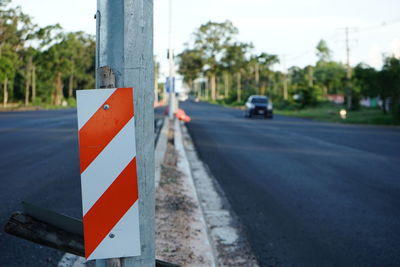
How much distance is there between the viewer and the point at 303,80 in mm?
92188

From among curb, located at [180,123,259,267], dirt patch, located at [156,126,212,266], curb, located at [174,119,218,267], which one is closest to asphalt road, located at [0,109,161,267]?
dirt patch, located at [156,126,212,266]

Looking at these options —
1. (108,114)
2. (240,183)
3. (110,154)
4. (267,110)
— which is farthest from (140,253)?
(267,110)

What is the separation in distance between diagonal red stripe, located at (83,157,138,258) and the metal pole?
7 cm

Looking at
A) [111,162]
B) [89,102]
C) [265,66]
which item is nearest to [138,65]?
[89,102]

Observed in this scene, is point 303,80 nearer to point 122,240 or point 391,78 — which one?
point 391,78

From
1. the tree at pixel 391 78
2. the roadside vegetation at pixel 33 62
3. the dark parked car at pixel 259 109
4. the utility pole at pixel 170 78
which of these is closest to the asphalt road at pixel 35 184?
the utility pole at pixel 170 78

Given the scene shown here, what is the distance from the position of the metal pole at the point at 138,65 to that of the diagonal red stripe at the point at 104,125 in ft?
0.26

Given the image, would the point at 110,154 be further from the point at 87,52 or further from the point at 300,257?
the point at 87,52

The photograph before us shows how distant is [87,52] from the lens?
284 feet

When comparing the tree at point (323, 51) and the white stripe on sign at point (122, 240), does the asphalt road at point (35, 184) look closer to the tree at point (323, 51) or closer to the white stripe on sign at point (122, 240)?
the white stripe on sign at point (122, 240)

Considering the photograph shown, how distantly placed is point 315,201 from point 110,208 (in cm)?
520

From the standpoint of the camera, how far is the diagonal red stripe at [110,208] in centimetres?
248

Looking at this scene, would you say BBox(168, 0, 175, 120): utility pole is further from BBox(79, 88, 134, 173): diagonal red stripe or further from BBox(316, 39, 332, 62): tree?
BBox(316, 39, 332, 62): tree

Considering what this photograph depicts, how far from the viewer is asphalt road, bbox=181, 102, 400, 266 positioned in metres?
4.94
